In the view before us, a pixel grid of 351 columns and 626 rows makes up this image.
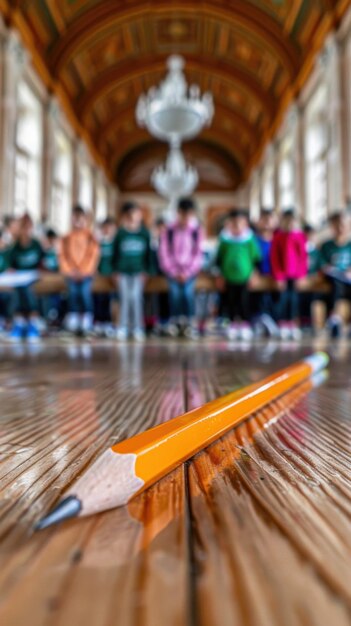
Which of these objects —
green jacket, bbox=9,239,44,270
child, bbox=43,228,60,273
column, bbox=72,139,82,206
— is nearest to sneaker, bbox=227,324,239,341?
green jacket, bbox=9,239,44,270

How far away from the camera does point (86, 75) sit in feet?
32.4

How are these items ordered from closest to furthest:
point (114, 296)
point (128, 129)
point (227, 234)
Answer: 1. point (227, 234)
2. point (114, 296)
3. point (128, 129)

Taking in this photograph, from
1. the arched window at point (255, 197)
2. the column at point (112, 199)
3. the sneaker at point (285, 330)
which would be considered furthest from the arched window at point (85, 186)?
the sneaker at point (285, 330)

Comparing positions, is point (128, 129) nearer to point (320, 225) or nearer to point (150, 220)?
point (150, 220)

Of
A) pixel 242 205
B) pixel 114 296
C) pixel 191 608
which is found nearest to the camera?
pixel 191 608

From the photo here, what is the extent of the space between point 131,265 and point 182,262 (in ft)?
1.30

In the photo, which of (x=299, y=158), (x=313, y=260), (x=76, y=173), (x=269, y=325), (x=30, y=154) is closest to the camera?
(x=269, y=325)

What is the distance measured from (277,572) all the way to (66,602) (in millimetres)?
63

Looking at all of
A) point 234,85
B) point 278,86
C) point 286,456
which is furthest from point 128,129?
point 286,456

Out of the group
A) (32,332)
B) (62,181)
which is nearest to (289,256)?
(32,332)

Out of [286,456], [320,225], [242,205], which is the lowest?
[286,456]

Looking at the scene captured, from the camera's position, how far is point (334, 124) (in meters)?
6.84

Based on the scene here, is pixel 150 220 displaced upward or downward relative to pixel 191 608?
upward

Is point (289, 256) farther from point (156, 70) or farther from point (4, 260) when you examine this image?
point (156, 70)
